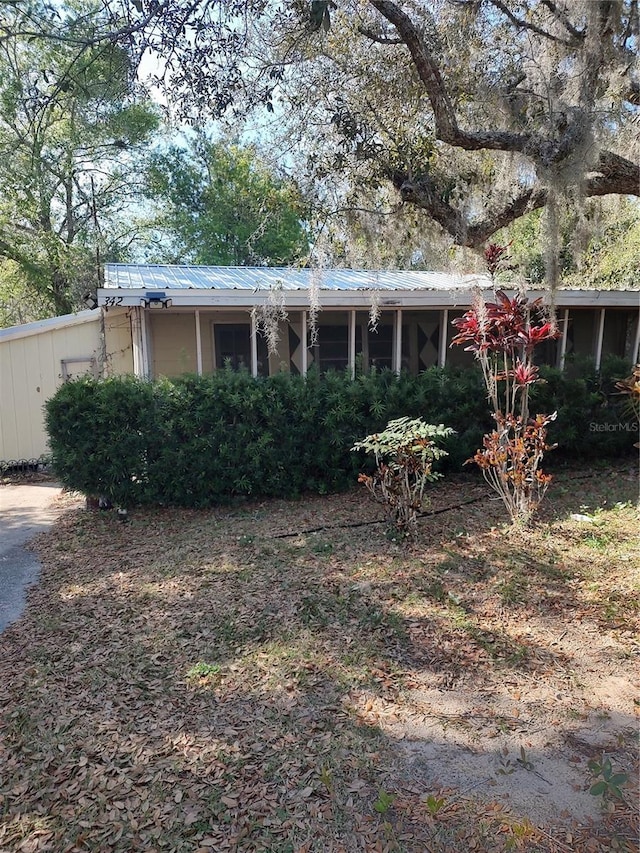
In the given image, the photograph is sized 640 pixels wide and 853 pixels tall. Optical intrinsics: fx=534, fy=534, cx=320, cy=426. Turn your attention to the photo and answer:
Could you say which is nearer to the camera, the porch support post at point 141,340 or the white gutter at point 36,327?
the porch support post at point 141,340

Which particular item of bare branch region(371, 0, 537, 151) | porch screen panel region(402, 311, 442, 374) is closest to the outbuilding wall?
porch screen panel region(402, 311, 442, 374)

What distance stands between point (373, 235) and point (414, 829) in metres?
5.50

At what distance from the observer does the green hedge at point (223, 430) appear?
18.8ft

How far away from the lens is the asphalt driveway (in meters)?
4.03

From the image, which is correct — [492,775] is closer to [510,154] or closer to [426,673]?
[426,673]

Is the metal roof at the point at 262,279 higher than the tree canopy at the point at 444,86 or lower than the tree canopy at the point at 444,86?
lower

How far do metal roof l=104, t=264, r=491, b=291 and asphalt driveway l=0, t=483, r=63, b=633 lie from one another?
2.85 m

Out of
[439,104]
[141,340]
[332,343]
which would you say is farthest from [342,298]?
[439,104]

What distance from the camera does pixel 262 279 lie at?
819 cm

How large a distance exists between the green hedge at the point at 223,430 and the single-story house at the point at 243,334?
85 cm

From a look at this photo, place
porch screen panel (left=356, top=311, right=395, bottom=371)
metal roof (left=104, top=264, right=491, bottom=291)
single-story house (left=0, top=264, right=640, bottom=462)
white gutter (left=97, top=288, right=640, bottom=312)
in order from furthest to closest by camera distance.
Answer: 1. porch screen panel (left=356, top=311, right=395, bottom=371)
2. single-story house (left=0, top=264, right=640, bottom=462)
3. metal roof (left=104, top=264, right=491, bottom=291)
4. white gutter (left=97, top=288, right=640, bottom=312)

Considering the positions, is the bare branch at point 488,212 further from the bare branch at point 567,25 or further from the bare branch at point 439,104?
the bare branch at point 567,25

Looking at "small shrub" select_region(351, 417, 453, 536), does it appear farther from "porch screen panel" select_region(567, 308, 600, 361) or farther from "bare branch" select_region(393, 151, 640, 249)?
"porch screen panel" select_region(567, 308, 600, 361)

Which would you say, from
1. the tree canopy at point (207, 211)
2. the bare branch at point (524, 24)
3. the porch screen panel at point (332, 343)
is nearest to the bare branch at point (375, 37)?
the bare branch at point (524, 24)
